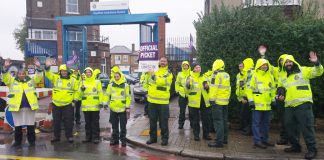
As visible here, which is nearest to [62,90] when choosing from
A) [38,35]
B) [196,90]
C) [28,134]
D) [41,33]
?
[28,134]

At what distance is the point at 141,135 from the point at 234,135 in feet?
7.90

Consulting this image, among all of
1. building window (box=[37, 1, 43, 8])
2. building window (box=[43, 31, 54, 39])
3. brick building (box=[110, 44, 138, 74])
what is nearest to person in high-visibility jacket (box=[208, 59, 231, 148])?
building window (box=[43, 31, 54, 39])

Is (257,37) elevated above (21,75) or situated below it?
above

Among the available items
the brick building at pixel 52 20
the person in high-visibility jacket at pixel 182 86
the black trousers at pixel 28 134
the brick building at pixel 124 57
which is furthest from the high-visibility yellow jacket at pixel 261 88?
the brick building at pixel 124 57

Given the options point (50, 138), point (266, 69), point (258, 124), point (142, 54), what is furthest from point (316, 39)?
point (50, 138)

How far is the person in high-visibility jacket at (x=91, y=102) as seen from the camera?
29.4 feet

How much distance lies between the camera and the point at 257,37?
9867 millimetres

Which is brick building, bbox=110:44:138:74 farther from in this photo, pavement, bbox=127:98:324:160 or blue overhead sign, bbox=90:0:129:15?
pavement, bbox=127:98:324:160

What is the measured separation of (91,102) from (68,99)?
550mm

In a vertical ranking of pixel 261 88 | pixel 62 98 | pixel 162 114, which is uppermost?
pixel 261 88

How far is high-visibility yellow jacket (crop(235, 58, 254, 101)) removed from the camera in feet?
29.3

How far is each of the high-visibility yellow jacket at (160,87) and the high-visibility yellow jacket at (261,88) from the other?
1.87m

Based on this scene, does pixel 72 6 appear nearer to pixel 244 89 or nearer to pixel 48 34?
pixel 48 34

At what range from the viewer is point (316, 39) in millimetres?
9633
